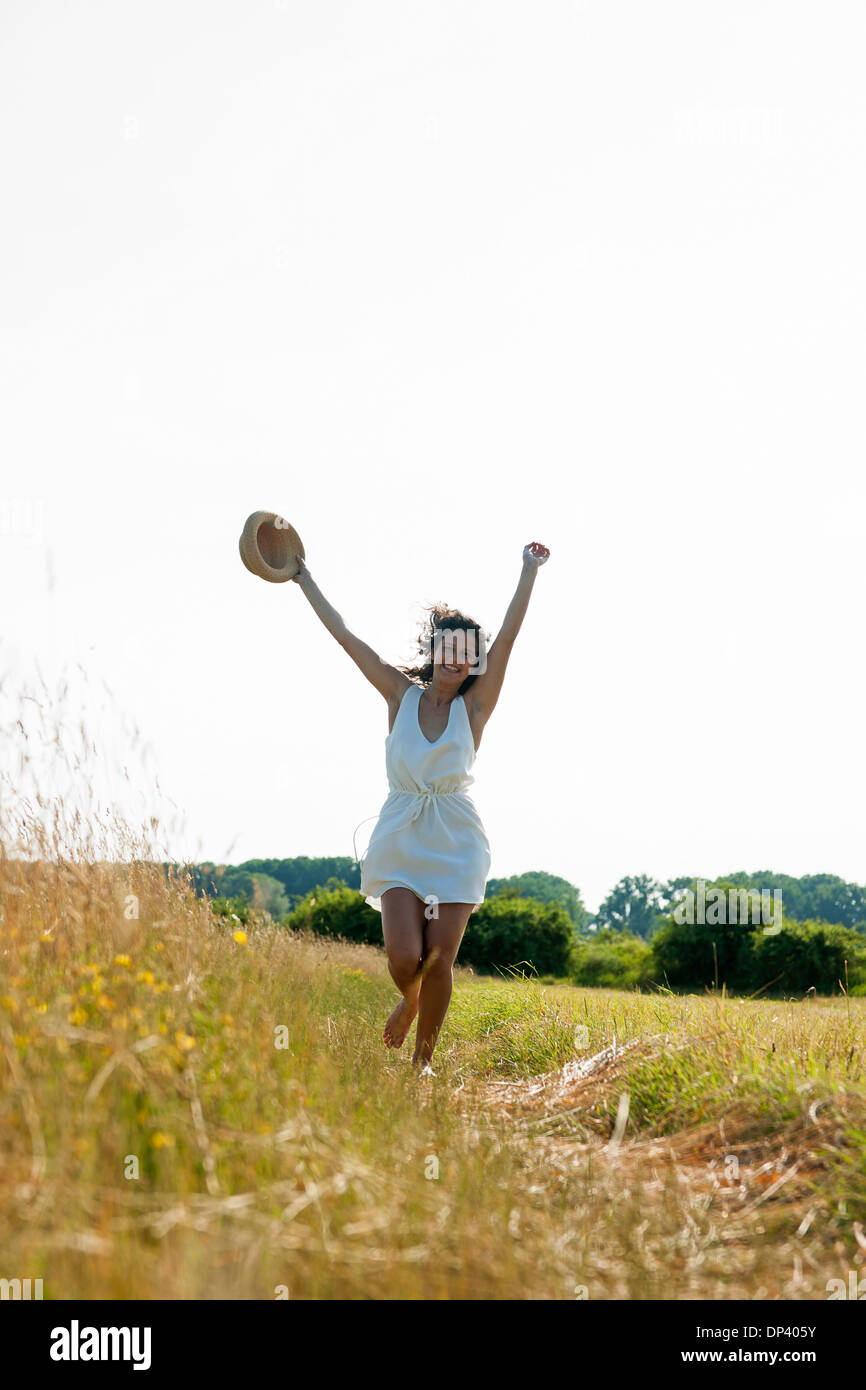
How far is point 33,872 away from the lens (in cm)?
413

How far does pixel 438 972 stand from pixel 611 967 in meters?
19.4

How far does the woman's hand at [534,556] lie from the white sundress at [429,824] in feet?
2.59

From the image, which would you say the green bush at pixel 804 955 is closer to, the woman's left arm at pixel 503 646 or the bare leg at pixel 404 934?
the woman's left arm at pixel 503 646

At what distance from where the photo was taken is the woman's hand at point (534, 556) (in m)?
5.33

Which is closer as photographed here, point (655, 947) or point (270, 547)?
point (270, 547)

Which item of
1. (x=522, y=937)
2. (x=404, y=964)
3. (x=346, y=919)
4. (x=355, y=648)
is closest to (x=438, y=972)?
(x=404, y=964)

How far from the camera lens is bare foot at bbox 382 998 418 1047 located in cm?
514

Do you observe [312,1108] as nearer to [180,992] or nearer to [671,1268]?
[180,992]

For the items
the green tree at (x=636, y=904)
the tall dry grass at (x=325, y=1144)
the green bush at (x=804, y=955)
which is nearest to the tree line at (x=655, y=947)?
the green bush at (x=804, y=955)

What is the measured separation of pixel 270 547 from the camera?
18.7 ft

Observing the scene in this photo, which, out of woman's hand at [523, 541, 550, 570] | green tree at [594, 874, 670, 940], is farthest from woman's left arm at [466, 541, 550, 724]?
green tree at [594, 874, 670, 940]

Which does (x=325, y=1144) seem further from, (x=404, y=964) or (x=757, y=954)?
(x=757, y=954)
